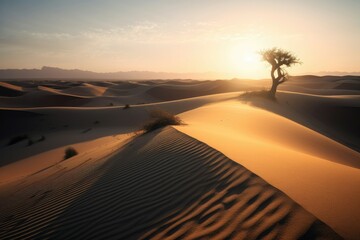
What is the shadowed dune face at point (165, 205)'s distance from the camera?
275cm

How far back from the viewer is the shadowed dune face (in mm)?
2746

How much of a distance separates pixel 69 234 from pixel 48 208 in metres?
1.37

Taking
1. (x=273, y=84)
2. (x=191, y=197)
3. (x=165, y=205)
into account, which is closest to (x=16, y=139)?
(x=165, y=205)

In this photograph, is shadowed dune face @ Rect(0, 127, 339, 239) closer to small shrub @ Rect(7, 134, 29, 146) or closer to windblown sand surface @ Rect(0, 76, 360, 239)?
windblown sand surface @ Rect(0, 76, 360, 239)

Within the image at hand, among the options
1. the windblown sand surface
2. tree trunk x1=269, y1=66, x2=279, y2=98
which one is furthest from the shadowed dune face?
tree trunk x1=269, y1=66, x2=279, y2=98

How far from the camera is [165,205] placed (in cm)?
350

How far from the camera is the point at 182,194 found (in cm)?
367

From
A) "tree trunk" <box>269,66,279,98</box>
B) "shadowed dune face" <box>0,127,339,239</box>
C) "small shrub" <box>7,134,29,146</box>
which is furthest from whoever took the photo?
"tree trunk" <box>269,66,279,98</box>

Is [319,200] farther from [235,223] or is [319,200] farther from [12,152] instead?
[12,152]

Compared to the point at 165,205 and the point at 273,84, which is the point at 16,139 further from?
the point at 273,84

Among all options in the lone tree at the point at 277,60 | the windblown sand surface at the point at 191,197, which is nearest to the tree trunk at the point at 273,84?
the lone tree at the point at 277,60

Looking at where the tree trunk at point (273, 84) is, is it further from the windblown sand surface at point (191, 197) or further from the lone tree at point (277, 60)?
Answer: the windblown sand surface at point (191, 197)

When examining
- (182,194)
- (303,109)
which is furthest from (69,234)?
(303,109)

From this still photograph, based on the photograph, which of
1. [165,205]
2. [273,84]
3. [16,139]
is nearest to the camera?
[165,205]
